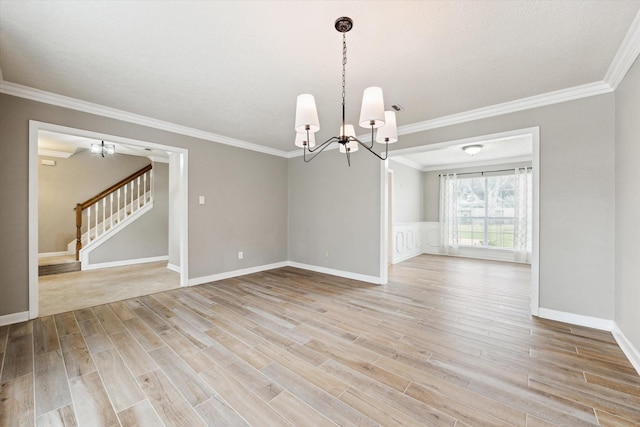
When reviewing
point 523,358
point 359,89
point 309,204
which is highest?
point 359,89

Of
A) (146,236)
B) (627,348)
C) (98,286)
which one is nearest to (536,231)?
(627,348)

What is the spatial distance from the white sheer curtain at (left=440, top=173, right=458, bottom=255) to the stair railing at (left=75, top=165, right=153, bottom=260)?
8.00m

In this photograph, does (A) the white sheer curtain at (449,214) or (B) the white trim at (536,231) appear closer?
(B) the white trim at (536,231)

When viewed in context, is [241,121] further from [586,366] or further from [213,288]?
[586,366]

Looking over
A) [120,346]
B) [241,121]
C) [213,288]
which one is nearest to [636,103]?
[241,121]

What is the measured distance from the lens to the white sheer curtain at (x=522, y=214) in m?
6.39

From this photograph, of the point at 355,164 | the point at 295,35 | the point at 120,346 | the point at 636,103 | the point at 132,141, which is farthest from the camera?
the point at 355,164

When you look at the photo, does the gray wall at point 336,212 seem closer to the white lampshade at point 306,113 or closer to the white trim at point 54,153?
the white lampshade at point 306,113

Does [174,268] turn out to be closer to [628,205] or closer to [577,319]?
[577,319]

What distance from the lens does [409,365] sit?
6.85 ft

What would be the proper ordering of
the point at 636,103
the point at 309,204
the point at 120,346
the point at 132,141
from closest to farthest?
the point at 636,103
the point at 120,346
the point at 132,141
the point at 309,204

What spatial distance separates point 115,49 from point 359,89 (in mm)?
2273

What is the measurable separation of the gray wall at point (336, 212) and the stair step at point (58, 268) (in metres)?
4.41

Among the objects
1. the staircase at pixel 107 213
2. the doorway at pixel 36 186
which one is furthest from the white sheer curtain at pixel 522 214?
the staircase at pixel 107 213
